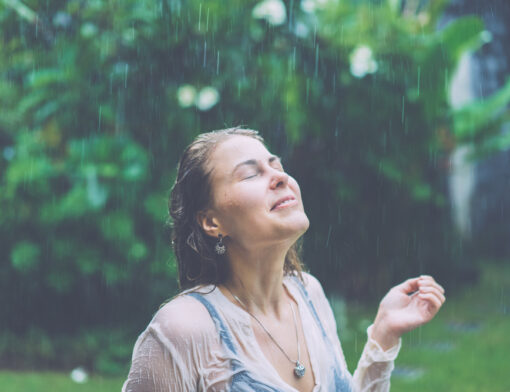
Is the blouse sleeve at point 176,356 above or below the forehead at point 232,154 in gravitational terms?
below

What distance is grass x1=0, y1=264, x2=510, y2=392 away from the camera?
4520 mm

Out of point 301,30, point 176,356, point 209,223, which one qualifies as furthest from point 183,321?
point 301,30

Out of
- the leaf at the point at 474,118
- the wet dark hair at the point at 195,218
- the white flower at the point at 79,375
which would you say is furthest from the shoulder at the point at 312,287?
the leaf at the point at 474,118

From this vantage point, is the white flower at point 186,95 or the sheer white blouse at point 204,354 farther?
the white flower at point 186,95

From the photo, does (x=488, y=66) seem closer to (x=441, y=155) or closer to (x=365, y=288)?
(x=441, y=155)

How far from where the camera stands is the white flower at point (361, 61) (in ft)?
19.0

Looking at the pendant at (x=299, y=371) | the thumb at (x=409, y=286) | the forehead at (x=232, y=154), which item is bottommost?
the pendant at (x=299, y=371)

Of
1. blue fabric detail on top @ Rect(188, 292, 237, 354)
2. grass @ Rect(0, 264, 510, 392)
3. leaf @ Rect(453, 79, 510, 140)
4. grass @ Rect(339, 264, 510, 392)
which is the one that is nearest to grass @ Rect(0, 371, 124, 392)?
grass @ Rect(0, 264, 510, 392)

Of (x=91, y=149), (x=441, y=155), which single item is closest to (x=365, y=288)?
(x=441, y=155)

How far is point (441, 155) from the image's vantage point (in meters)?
6.80

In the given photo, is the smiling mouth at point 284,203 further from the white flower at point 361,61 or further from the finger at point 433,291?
the white flower at point 361,61

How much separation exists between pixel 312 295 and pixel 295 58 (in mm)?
3761

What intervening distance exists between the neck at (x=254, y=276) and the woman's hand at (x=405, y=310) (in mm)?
338

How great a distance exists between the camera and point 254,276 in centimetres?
170
